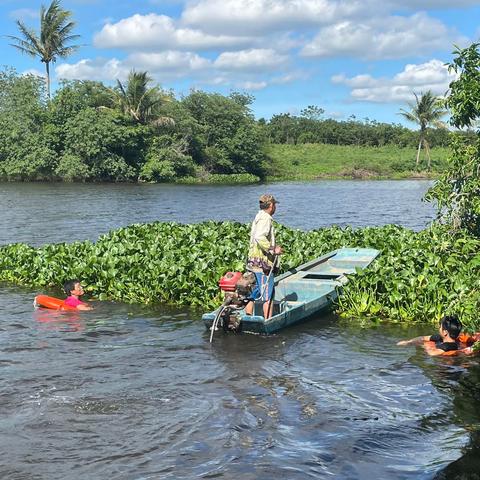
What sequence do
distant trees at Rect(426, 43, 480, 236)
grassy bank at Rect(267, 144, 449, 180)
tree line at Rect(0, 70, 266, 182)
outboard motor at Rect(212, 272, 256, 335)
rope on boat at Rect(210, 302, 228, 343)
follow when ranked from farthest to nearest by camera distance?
grassy bank at Rect(267, 144, 449, 180), tree line at Rect(0, 70, 266, 182), outboard motor at Rect(212, 272, 256, 335), rope on boat at Rect(210, 302, 228, 343), distant trees at Rect(426, 43, 480, 236)

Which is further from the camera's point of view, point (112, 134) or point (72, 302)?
point (112, 134)

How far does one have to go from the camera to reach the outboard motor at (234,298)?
396 inches

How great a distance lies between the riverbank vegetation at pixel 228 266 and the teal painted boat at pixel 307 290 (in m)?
0.38

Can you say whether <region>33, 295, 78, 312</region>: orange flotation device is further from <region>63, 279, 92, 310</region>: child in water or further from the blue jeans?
the blue jeans

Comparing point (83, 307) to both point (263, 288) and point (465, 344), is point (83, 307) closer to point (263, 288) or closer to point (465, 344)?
point (263, 288)

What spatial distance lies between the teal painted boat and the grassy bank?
56773 millimetres

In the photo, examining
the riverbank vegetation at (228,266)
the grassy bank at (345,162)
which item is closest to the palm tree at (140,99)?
the grassy bank at (345,162)

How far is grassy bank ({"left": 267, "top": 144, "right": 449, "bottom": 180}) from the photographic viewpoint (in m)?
72.0

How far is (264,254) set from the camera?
397 inches

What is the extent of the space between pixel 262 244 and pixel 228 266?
2.81 meters

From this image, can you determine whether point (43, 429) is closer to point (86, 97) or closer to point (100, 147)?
point (100, 147)

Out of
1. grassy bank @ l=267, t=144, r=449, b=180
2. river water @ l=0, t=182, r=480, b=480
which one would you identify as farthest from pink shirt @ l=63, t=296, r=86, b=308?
grassy bank @ l=267, t=144, r=449, b=180

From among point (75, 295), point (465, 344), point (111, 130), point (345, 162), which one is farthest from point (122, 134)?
point (465, 344)

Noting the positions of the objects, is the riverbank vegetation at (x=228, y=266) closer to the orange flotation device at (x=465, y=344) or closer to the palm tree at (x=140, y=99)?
the orange flotation device at (x=465, y=344)
